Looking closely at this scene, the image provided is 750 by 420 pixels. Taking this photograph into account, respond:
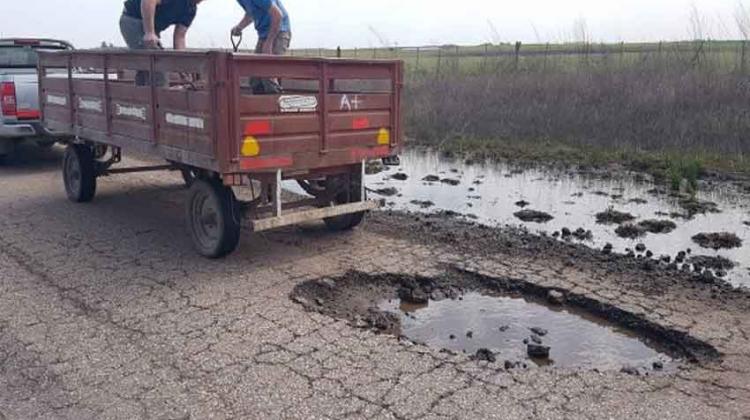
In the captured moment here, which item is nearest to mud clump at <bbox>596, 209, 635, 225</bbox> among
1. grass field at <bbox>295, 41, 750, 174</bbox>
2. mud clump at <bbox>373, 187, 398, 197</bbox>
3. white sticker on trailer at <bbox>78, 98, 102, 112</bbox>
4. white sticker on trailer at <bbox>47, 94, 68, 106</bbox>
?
mud clump at <bbox>373, 187, 398, 197</bbox>

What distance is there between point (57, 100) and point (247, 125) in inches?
156

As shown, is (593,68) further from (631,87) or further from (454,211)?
(454,211)

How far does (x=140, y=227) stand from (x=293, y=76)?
2.81 metres

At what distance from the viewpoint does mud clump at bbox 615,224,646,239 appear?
748 centimetres

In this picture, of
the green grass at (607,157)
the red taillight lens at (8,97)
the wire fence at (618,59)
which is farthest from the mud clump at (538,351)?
the wire fence at (618,59)

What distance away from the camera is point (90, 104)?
7574mm

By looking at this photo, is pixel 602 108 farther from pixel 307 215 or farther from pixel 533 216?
pixel 307 215

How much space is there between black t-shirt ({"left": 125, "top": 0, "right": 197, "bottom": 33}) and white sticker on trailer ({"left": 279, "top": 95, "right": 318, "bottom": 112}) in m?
2.86

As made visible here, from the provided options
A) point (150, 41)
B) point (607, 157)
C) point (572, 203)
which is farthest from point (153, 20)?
point (607, 157)

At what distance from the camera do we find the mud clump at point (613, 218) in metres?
8.07

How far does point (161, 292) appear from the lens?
5.59 meters

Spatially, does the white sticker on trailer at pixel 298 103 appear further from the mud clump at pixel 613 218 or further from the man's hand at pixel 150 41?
the mud clump at pixel 613 218

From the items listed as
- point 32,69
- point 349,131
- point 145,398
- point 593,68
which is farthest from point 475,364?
point 593,68

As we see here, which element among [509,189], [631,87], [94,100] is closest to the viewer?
[94,100]
